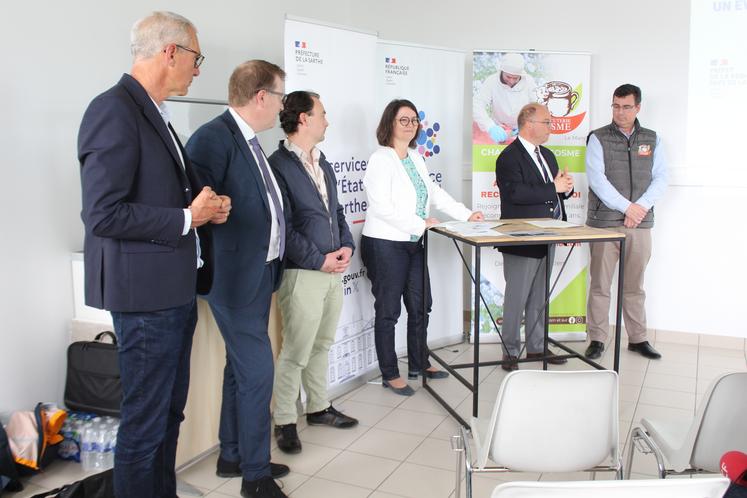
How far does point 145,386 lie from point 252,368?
1.80 ft

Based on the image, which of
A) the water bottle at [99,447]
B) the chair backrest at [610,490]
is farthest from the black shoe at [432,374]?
the chair backrest at [610,490]

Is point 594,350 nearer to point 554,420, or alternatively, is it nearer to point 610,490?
point 554,420

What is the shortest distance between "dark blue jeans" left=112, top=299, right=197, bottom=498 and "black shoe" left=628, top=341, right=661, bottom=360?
11.1ft

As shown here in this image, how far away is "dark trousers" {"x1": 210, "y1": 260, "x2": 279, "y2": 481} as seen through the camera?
94.4 inches

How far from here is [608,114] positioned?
4.77 metres

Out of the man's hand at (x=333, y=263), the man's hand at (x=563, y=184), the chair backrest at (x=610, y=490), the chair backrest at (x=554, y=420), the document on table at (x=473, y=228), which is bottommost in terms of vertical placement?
the chair backrest at (x=554, y=420)

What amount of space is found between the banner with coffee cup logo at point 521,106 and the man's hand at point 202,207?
9.77 ft

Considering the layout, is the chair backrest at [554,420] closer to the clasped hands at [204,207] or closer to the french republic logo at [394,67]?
the clasped hands at [204,207]

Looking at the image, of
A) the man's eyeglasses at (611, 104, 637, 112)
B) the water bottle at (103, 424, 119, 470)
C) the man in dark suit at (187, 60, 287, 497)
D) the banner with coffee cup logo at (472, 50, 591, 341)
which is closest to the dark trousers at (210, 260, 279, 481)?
the man in dark suit at (187, 60, 287, 497)

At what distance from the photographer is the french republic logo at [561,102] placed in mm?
4641

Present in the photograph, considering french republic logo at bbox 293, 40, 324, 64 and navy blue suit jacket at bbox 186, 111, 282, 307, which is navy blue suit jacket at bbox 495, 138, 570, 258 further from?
navy blue suit jacket at bbox 186, 111, 282, 307

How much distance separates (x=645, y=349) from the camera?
14.5 ft

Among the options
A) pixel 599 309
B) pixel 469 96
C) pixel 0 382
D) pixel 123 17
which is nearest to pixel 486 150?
pixel 469 96

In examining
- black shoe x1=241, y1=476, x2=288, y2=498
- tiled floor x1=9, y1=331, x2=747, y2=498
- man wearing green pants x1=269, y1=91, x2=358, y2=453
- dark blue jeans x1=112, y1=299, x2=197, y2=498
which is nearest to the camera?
dark blue jeans x1=112, y1=299, x2=197, y2=498
